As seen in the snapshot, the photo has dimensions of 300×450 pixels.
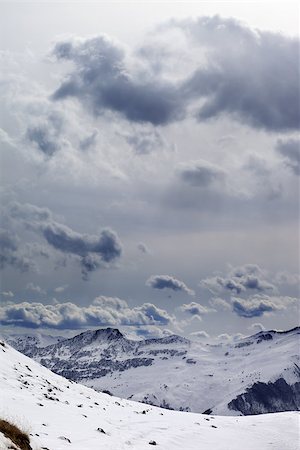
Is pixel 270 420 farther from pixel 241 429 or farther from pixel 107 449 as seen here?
pixel 107 449

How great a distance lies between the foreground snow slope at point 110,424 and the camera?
31.1 meters

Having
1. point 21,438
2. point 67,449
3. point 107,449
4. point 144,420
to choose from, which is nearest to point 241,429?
point 144,420

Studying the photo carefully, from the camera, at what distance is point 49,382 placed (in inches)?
2014

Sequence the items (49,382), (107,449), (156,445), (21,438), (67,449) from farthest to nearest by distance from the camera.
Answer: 1. (49,382)
2. (156,445)
3. (107,449)
4. (67,449)
5. (21,438)

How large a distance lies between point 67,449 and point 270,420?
2284 cm

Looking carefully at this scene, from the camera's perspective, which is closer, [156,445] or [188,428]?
[156,445]

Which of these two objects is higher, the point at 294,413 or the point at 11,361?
the point at 11,361

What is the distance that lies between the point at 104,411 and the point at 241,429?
11915mm

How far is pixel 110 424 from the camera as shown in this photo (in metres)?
38.0

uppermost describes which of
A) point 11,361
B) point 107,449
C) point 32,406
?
point 11,361

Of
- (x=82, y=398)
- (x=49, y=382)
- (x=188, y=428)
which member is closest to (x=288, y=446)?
(x=188, y=428)

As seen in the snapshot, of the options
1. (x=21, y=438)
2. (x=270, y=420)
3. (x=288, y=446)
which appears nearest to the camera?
(x=21, y=438)

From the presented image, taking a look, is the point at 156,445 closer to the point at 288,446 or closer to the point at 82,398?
the point at 288,446

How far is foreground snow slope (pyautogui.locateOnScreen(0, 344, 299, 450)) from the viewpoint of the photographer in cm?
3106
